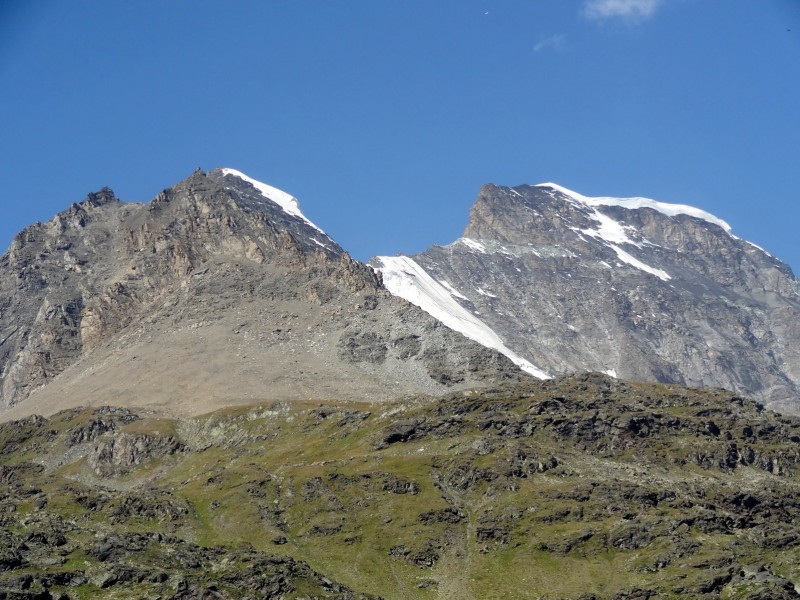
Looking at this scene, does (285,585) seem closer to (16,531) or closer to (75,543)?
(75,543)

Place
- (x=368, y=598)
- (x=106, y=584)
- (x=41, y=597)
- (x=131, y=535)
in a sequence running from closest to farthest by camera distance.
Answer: (x=41, y=597) → (x=106, y=584) → (x=368, y=598) → (x=131, y=535)

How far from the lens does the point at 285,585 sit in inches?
6658

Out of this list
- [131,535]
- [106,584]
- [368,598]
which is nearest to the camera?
[106,584]

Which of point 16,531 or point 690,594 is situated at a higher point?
point 16,531

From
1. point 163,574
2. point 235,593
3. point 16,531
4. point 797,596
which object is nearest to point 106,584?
point 163,574

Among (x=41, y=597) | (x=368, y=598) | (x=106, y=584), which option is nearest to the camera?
(x=41, y=597)

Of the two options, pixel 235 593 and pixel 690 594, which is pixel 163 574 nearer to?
pixel 235 593

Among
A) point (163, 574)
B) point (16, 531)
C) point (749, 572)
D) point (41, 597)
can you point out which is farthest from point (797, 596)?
point (16, 531)

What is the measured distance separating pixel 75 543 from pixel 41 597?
3447 centimetres

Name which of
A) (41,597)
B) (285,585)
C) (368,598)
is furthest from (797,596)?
(41,597)

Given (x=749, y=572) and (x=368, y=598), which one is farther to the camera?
(x=749, y=572)

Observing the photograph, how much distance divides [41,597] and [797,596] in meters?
126

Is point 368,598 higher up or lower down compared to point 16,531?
lower down

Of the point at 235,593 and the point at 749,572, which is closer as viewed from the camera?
the point at 235,593
